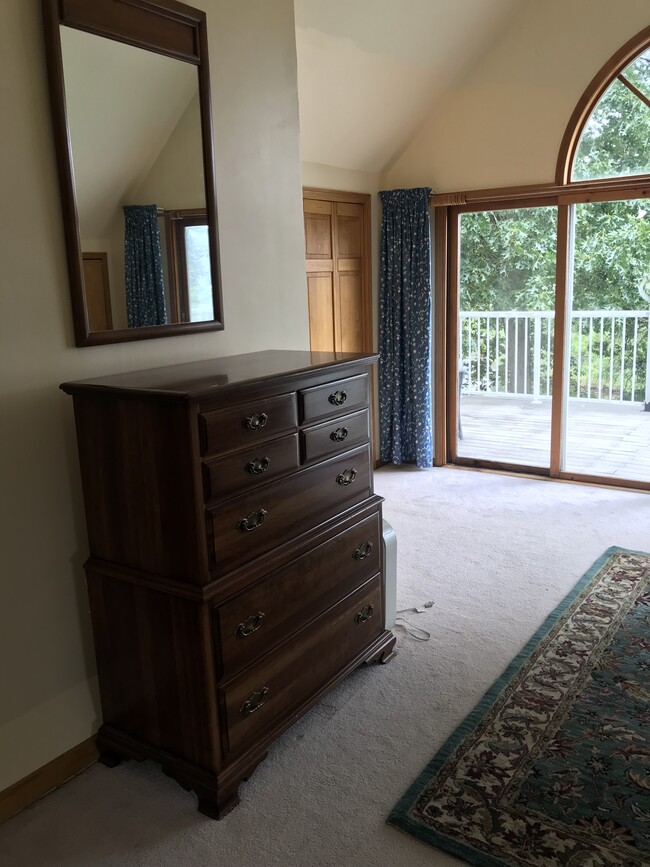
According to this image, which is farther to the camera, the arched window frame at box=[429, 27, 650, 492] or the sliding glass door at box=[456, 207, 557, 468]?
the sliding glass door at box=[456, 207, 557, 468]

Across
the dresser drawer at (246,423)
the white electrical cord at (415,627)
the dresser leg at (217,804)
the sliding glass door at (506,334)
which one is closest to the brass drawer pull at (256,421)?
the dresser drawer at (246,423)

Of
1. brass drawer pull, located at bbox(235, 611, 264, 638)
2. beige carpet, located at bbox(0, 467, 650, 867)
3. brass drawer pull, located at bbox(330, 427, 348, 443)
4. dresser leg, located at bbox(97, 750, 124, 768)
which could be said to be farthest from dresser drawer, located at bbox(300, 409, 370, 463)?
dresser leg, located at bbox(97, 750, 124, 768)

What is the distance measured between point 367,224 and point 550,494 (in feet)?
7.29

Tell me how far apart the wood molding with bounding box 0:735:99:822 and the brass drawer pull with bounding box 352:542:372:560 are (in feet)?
3.32

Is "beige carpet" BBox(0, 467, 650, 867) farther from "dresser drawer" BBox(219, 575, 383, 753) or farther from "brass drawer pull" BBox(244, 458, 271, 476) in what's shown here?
"brass drawer pull" BBox(244, 458, 271, 476)

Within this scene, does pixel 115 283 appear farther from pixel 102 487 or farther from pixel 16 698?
pixel 16 698

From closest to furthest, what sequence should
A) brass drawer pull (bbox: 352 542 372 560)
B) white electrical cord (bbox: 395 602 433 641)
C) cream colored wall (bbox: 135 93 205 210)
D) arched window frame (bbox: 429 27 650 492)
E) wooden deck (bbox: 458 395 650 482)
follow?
cream colored wall (bbox: 135 93 205 210), brass drawer pull (bbox: 352 542 372 560), white electrical cord (bbox: 395 602 433 641), arched window frame (bbox: 429 27 650 492), wooden deck (bbox: 458 395 650 482)

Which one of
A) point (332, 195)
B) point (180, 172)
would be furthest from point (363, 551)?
point (332, 195)

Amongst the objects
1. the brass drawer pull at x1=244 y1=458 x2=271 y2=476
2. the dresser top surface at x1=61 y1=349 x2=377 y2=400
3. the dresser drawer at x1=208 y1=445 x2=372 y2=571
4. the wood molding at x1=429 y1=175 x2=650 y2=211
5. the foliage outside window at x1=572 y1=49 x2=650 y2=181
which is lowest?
the dresser drawer at x1=208 y1=445 x2=372 y2=571

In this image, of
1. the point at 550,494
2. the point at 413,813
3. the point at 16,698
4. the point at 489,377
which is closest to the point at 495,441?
the point at 489,377

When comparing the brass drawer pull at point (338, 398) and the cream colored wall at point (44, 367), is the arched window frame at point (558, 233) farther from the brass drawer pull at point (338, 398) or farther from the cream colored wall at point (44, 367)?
the brass drawer pull at point (338, 398)

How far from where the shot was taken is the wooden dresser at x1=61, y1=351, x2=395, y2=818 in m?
1.88

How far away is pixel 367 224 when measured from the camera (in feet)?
16.6

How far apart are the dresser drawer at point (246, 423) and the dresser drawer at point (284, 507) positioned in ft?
0.49
